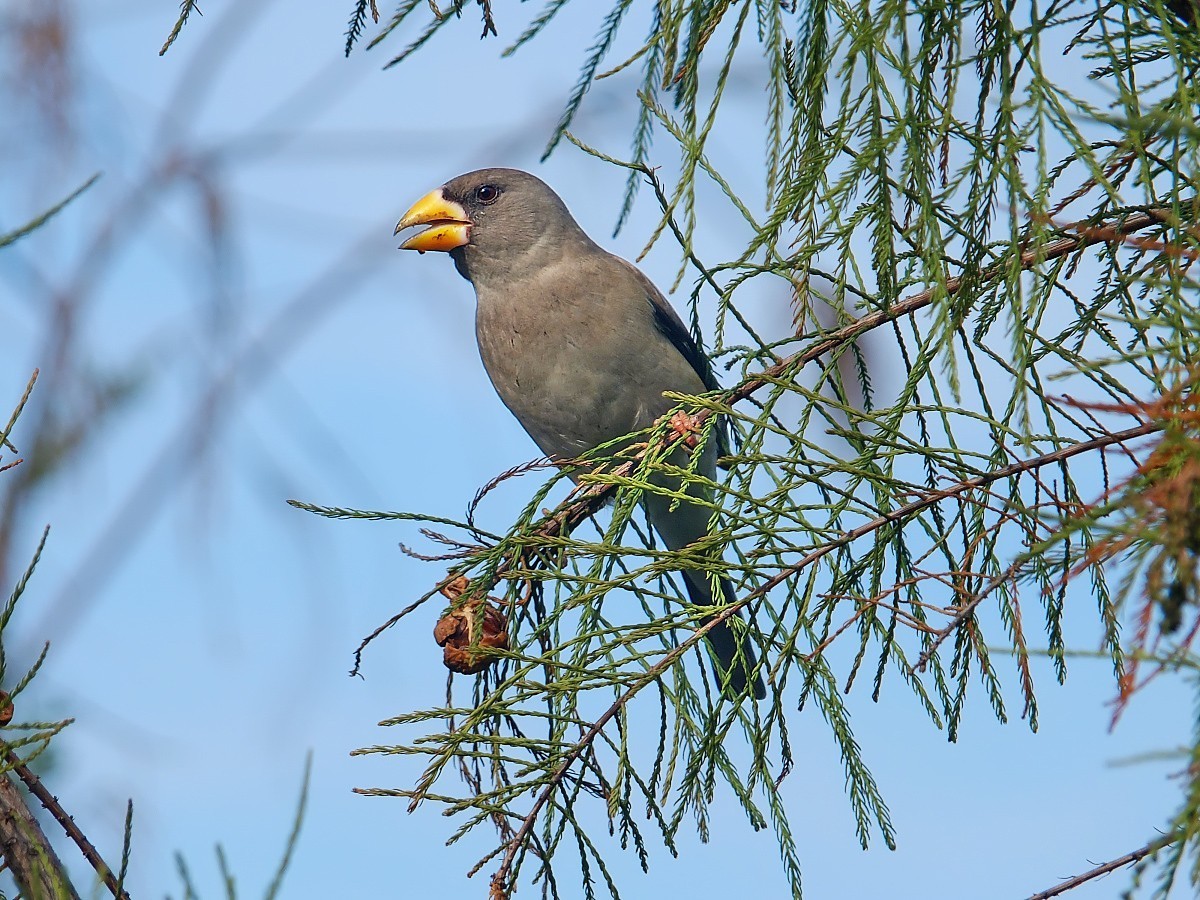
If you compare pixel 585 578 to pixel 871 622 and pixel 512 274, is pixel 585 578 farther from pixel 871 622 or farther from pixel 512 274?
pixel 512 274

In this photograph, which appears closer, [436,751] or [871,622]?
[436,751]

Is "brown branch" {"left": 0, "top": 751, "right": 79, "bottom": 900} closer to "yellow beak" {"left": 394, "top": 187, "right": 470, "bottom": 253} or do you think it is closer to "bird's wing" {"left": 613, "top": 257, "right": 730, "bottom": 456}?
"bird's wing" {"left": 613, "top": 257, "right": 730, "bottom": 456}

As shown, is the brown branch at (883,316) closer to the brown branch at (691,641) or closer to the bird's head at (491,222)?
the brown branch at (691,641)

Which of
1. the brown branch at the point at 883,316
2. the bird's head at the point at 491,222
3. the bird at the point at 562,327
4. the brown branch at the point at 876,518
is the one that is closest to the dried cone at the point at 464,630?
the brown branch at the point at 883,316

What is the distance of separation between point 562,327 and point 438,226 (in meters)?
0.98

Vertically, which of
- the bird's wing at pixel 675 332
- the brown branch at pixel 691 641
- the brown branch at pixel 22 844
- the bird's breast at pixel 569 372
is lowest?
the brown branch at pixel 22 844

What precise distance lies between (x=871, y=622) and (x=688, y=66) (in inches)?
50.1

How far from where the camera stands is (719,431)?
16.1 ft

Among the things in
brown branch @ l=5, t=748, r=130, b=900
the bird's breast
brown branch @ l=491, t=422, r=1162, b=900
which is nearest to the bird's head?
the bird's breast

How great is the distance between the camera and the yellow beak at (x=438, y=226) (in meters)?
5.44

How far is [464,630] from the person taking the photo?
10.3ft

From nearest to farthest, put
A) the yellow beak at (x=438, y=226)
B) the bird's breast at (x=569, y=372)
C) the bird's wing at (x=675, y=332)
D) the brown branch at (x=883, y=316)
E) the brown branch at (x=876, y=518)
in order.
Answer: the brown branch at (x=876, y=518), the brown branch at (x=883, y=316), the bird's breast at (x=569, y=372), the bird's wing at (x=675, y=332), the yellow beak at (x=438, y=226)

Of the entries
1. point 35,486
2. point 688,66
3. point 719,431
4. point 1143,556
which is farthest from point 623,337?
point 1143,556

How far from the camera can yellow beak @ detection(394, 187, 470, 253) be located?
17.9 feet
